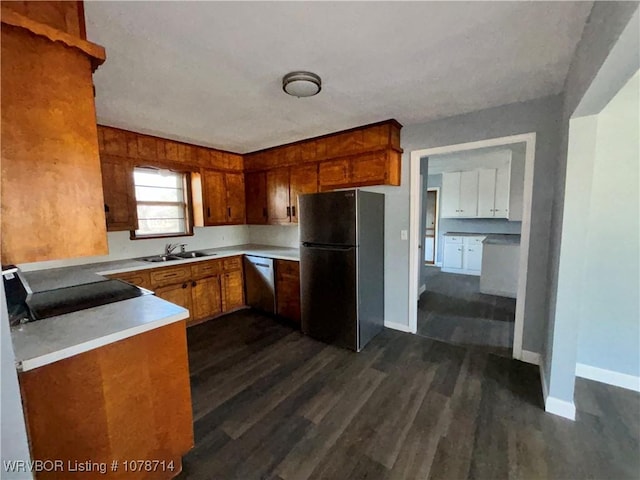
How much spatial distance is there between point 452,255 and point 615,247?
385cm

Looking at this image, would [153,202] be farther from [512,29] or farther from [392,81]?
[512,29]

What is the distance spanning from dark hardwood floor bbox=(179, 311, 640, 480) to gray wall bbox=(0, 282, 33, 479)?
0.97 metres

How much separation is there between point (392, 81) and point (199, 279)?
2996mm

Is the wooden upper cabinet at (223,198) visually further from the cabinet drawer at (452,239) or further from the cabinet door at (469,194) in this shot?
the cabinet door at (469,194)

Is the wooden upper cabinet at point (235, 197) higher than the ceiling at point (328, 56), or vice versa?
the ceiling at point (328, 56)

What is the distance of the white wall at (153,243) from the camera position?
2.88 meters

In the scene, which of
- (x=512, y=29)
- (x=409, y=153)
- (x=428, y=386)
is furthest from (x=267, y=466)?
(x=409, y=153)

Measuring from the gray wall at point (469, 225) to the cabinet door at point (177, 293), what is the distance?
5469 millimetres

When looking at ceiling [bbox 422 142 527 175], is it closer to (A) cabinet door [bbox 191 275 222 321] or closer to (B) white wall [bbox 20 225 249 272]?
(B) white wall [bbox 20 225 249 272]

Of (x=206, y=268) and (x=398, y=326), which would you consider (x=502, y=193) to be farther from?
(x=206, y=268)

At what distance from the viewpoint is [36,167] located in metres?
0.97

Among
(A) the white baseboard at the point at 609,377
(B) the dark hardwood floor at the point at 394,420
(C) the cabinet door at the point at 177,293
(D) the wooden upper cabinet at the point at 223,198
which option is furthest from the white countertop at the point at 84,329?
(A) the white baseboard at the point at 609,377

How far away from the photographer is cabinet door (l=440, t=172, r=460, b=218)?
5.84 m

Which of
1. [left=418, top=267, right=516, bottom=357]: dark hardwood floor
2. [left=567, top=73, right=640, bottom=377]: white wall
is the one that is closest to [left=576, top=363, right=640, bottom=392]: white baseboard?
[left=567, top=73, right=640, bottom=377]: white wall
